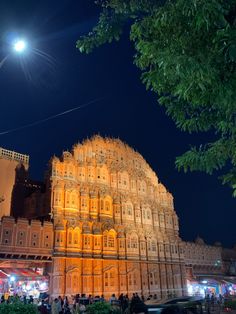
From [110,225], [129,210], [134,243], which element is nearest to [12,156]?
[110,225]

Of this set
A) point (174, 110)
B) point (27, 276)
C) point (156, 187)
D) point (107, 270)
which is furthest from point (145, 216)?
point (174, 110)

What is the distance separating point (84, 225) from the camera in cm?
4022

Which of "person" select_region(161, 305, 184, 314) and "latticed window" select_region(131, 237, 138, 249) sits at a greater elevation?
"latticed window" select_region(131, 237, 138, 249)

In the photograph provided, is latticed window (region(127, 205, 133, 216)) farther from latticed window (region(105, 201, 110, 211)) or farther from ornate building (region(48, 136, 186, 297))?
latticed window (region(105, 201, 110, 211))

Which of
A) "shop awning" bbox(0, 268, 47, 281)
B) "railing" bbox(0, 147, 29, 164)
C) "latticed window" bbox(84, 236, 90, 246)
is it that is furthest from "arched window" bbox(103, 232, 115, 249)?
"railing" bbox(0, 147, 29, 164)

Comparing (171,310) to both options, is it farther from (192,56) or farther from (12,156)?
(12,156)

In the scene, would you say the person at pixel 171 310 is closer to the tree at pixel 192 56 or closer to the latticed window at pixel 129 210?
the tree at pixel 192 56

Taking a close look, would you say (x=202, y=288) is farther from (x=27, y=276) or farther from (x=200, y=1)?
(x=200, y=1)

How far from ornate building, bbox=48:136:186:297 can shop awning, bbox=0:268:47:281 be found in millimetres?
A: 2051

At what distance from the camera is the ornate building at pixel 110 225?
38438 millimetres

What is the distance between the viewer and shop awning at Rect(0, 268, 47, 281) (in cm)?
3231

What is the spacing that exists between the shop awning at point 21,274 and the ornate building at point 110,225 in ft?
6.73

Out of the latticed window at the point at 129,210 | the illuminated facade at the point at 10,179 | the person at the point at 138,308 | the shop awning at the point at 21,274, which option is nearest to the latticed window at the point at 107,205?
the latticed window at the point at 129,210

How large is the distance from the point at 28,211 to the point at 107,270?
501 inches
